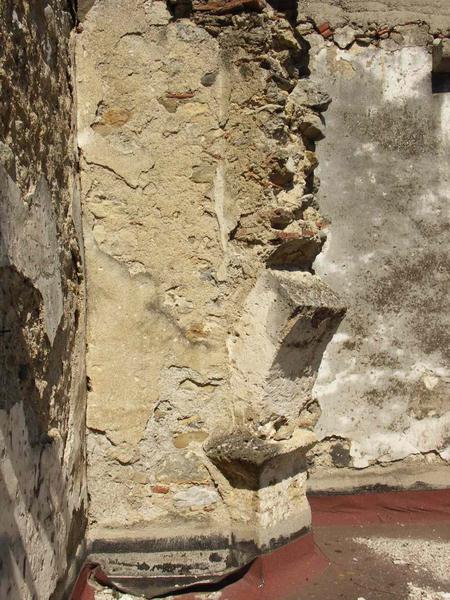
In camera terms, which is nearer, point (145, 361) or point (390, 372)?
point (145, 361)

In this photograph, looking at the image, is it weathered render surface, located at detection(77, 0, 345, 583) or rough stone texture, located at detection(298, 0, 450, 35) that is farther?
rough stone texture, located at detection(298, 0, 450, 35)

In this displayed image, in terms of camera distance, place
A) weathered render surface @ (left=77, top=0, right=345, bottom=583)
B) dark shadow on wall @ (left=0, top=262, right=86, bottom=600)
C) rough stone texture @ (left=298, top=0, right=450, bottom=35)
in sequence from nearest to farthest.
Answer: dark shadow on wall @ (left=0, top=262, right=86, bottom=600) → weathered render surface @ (left=77, top=0, right=345, bottom=583) → rough stone texture @ (left=298, top=0, right=450, bottom=35)

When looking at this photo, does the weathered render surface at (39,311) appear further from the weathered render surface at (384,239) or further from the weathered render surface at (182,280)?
the weathered render surface at (384,239)

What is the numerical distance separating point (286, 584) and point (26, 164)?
2.14m

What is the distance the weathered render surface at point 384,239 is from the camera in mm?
4211

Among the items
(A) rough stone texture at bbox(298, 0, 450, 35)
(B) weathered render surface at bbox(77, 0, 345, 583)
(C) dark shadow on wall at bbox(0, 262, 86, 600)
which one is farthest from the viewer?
(A) rough stone texture at bbox(298, 0, 450, 35)

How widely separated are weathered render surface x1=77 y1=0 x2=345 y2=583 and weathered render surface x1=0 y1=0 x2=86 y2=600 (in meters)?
0.14

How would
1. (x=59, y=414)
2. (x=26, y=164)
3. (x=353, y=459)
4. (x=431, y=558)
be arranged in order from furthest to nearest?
(x=353, y=459) → (x=431, y=558) → (x=59, y=414) → (x=26, y=164)

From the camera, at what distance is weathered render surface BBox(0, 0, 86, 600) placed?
189 centimetres

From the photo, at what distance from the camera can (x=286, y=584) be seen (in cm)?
285

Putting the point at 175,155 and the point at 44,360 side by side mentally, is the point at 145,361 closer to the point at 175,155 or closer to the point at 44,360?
the point at 44,360

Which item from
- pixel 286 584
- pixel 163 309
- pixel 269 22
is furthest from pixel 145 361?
pixel 269 22

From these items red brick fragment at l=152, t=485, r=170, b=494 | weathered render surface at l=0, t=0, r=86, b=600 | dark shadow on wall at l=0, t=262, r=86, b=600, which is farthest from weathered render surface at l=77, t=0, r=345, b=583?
dark shadow on wall at l=0, t=262, r=86, b=600

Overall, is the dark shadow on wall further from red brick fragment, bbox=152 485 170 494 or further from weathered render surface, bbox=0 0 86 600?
red brick fragment, bbox=152 485 170 494
